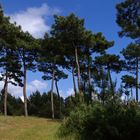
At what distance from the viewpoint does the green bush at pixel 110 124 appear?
573 inches

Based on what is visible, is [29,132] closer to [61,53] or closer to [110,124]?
[110,124]

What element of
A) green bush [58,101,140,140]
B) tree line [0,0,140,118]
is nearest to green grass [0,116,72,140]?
green bush [58,101,140,140]

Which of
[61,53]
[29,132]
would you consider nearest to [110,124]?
[29,132]

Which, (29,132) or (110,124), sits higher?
(110,124)

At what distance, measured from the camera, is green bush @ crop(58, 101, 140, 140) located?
573 inches

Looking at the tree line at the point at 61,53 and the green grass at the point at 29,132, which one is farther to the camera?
the tree line at the point at 61,53

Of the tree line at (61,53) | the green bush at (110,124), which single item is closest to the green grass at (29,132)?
the green bush at (110,124)

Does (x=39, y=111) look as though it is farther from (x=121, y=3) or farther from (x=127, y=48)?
(x=121, y=3)

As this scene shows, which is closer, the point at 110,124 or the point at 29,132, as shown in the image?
the point at 110,124

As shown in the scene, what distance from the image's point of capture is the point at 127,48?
4356 centimetres

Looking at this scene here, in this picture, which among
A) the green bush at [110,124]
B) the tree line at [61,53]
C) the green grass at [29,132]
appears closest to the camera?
the green bush at [110,124]

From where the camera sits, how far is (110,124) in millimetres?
14789

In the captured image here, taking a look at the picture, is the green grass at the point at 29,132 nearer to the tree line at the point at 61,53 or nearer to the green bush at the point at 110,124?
the green bush at the point at 110,124

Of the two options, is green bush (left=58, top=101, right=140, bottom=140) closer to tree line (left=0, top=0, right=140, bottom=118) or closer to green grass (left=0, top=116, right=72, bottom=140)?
green grass (left=0, top=116, right=72, bottom=140)
